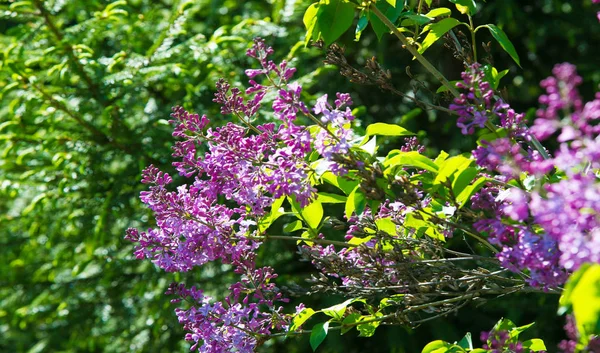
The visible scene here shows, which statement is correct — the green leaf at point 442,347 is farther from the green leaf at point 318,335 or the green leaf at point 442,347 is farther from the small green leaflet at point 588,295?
the small green leaflet at point 588,295

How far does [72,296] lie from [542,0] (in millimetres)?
3114

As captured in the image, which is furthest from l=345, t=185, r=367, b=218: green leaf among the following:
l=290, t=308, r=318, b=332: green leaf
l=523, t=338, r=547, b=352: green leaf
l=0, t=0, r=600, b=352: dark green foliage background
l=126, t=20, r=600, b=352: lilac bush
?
l=0, t=0, r=600, b=352: dark green foliage background

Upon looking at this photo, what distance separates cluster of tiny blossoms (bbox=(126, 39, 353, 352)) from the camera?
1357mm

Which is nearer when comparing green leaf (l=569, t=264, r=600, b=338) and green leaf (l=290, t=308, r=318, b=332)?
green leaf (l=569, t=264, r=600, b=338)

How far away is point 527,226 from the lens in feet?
3.79

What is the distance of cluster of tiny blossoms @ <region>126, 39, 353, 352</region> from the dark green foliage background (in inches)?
56.4

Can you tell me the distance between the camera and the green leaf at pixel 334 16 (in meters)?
1.47

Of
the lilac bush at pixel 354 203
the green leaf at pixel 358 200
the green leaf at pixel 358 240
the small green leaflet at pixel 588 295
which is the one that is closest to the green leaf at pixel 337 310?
the lilac bush at pixel 354 203

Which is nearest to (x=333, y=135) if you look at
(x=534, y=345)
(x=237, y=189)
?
(x=237, y=189)

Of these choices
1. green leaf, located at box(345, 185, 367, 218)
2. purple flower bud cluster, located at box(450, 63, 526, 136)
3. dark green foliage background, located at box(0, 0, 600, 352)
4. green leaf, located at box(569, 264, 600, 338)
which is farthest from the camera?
dark green foliage background, located at box(0, 0, 600, 352)

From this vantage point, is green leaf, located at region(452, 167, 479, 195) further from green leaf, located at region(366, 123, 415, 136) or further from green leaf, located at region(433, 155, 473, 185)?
green leaf, located at region(366, 123, 415, 136)

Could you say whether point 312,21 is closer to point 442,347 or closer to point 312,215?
point 312,215

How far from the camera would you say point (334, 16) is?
148 centimetres

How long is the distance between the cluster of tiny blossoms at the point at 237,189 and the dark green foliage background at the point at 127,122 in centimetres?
143
